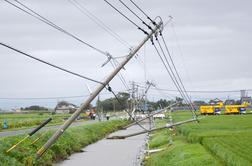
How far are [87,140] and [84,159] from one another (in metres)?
10.6

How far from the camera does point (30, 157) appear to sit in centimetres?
2205

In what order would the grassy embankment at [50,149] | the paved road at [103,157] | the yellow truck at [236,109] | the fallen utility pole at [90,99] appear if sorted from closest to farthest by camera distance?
the fallen utility pole at [90,99], the grassy embankment at [50,149], the paved road at [103,157], the yellow truck at [236,109]

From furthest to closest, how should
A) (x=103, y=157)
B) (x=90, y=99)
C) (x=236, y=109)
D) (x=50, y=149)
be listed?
(x=236, y=109)
(x=103, y=157)
(x=50, y=149)
(x=90, y=99)

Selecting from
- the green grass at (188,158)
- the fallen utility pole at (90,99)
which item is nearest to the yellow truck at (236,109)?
the green grass at (188,158)

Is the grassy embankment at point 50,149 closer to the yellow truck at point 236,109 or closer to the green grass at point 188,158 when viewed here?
the green grass at point 188,158

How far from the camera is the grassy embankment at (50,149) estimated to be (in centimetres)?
2098

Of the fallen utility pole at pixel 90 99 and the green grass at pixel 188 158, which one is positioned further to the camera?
the green grass at pixel 188 158

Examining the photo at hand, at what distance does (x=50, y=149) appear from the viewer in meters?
27.0

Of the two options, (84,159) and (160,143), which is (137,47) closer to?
A: (84,159)

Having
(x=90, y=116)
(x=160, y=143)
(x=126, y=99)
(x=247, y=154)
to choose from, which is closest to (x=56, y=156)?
(x=160, y=143)

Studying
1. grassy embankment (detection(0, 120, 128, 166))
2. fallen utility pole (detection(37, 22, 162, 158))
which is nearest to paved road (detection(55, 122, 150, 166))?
grassy embankment (detection(0, 120, 128, 166))

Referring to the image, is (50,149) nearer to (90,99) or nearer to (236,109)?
(90,99)

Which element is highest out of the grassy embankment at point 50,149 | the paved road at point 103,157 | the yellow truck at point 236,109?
the yellow truck at point 236,109

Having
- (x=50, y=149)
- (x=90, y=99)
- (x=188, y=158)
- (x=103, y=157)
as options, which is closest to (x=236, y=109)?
(x=103, y=157)
